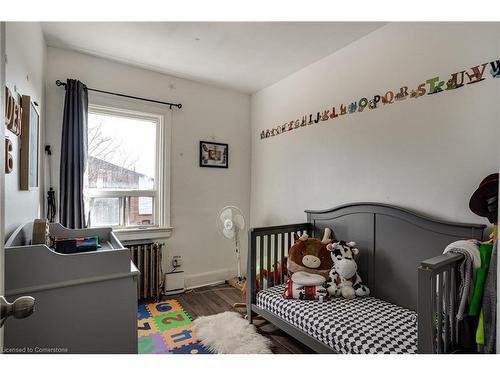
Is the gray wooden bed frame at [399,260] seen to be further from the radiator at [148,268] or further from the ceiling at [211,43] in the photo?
the ceiling at [211,43]

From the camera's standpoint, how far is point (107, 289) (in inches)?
52.4

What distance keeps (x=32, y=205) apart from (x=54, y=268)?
0.85 meters

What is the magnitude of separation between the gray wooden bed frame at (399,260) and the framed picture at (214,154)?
4.29ft

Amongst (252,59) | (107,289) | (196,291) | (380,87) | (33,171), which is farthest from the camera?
(196,291)

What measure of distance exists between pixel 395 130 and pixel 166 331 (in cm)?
244

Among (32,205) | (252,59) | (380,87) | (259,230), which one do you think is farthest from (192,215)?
(380,87)

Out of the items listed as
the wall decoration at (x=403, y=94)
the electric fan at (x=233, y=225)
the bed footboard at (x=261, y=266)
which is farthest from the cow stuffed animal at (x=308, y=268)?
the wall decoration at (x=403, y=94)

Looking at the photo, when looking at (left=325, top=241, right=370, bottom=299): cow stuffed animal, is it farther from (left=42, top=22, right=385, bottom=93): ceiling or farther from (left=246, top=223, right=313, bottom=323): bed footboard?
(left=42, top=22, right=385, bottom=93): ceiling

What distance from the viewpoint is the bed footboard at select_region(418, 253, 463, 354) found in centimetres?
112

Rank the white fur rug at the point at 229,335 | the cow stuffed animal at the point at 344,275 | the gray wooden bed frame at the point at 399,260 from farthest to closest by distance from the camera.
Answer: the cow stuffed animal at the point at 344,275 → the white fur rug at the point at 229,335 → the gray wooden bed frame at the point at 399,260

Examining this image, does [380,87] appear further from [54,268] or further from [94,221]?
[94,221]

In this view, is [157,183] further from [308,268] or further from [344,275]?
[344,275]

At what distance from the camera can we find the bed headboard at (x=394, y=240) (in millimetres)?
1738

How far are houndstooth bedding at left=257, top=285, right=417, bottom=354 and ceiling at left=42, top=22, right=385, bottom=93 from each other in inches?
83.4
